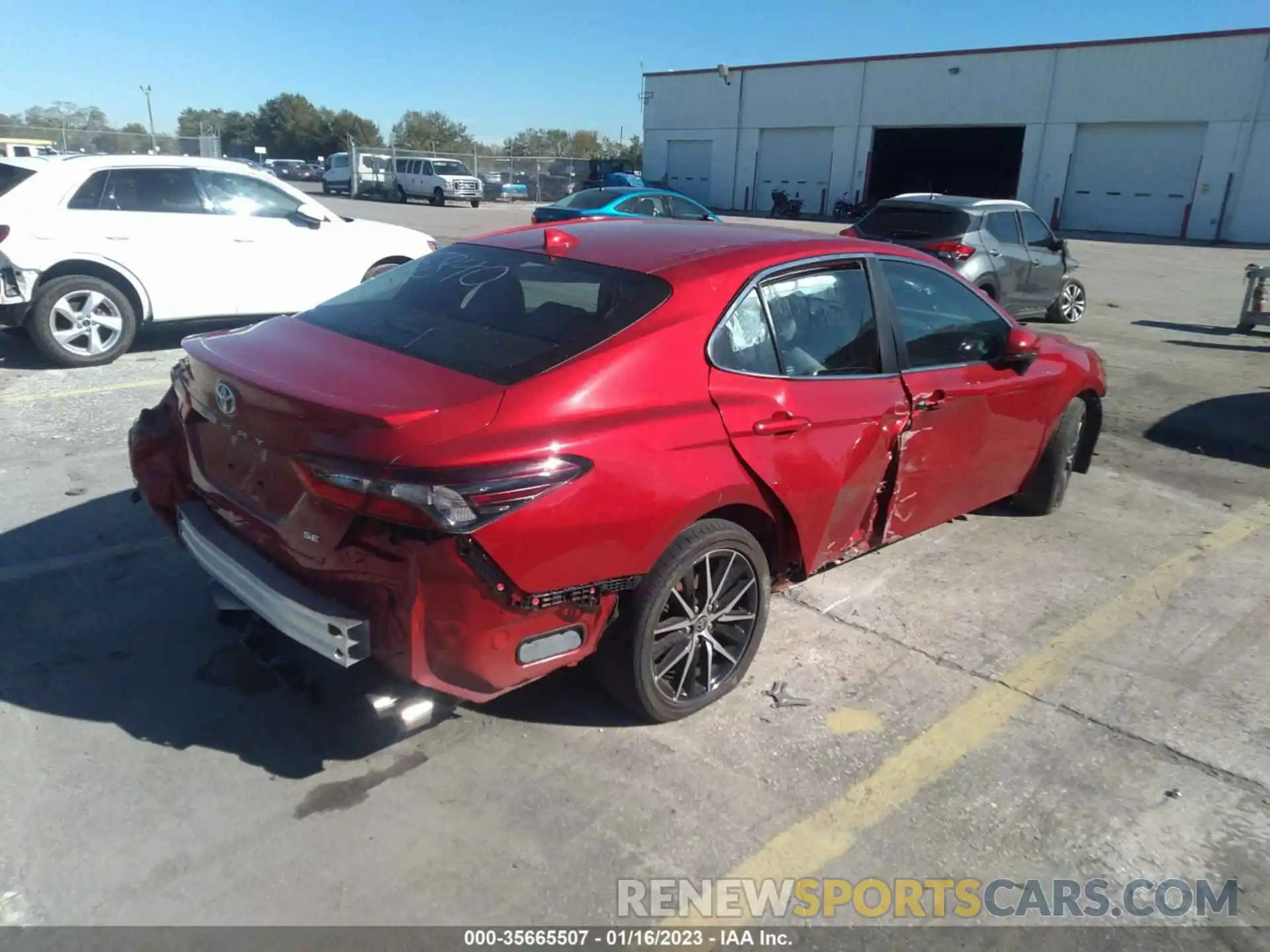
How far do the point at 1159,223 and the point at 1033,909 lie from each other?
129 ft

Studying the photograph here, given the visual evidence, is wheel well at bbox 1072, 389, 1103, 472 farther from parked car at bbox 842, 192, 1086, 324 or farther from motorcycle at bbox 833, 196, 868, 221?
motorcycle at bbox 833, 196, 868, 221

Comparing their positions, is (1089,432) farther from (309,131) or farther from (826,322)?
(309,131)

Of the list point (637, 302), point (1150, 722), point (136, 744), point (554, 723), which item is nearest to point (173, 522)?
point (136, 744)

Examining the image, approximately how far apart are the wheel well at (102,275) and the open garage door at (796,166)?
4014 centimetres

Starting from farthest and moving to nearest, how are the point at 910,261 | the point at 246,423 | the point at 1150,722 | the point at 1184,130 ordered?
1. the point at 1184,130
2. the point at 910,261
3. the point at 1150,722
4. the point at 246,423

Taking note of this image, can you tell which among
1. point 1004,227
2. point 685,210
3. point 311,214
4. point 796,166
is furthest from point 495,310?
point 796,166

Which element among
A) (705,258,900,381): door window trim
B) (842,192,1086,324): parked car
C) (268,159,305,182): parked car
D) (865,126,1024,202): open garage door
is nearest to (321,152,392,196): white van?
(268,159,305,182): parked car

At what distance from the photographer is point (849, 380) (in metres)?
3.79

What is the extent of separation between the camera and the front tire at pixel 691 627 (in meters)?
3.10

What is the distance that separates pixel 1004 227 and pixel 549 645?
10574 millimetres

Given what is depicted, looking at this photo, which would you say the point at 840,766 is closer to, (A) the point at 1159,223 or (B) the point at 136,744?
(B) the point at 136,744

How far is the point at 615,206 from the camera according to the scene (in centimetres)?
Answer: 1691

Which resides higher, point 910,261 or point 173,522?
point 910,261

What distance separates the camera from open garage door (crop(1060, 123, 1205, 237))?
34875 mm
